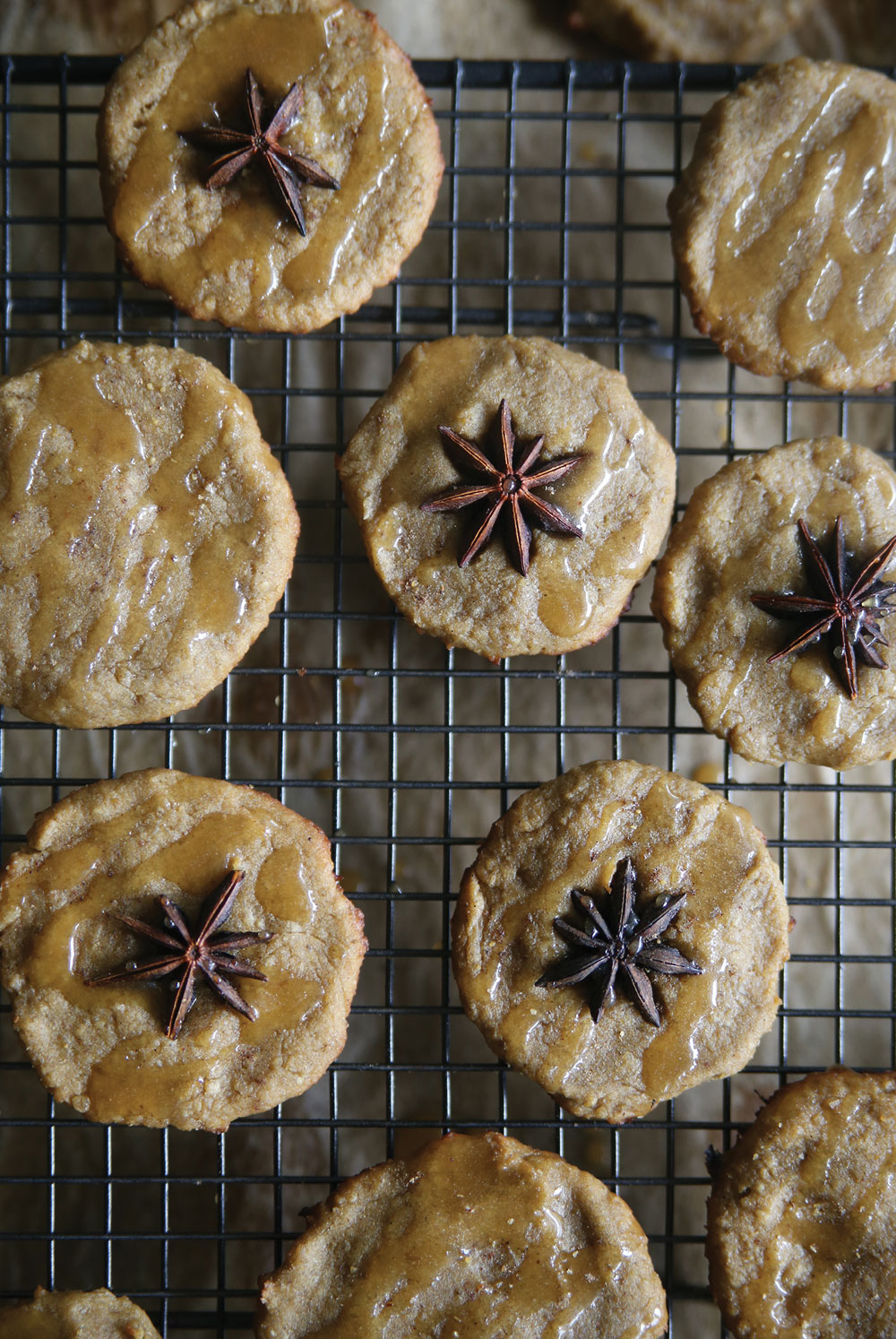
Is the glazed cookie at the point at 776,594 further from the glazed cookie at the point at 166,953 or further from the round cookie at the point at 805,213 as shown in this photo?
the glazed cookie at the point at 166,953

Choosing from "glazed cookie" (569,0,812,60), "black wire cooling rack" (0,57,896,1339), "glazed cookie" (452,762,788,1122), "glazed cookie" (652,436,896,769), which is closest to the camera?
"glazed cookie" (452,762,788,1122)

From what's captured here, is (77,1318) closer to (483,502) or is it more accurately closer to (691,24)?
(483,502)

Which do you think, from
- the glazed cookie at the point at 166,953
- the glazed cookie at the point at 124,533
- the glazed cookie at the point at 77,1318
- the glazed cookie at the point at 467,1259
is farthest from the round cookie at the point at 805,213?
the glazed cookie at the point at 77,1318

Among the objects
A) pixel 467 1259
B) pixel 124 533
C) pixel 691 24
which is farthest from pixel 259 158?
pixel 467 1259

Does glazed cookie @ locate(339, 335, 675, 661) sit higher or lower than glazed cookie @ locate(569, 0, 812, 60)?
lower

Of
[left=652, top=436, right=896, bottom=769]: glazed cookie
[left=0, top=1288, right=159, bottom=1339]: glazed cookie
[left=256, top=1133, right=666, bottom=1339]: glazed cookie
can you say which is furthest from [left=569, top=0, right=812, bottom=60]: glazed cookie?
[left=0, top=1288, right=159, bottom=1339]: glazed cookie

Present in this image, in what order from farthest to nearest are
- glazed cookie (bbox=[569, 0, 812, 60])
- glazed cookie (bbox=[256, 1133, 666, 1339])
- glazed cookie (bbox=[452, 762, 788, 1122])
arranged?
glazed cookie (bbox=[569, 0, 812, 60]) < glazed cookie (bbox=[452, 762, 788, 1122]) < glazed cookie (bbox=[256, 1133, 666, 1339])

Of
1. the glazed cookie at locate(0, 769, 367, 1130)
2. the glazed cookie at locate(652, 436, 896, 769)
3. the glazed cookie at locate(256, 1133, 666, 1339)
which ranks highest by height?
the glazed cookie at locate(652, 436, 896, 769)

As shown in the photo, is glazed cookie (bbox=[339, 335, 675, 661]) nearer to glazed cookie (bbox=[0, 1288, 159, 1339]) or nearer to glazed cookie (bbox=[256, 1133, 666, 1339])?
glazed cookie (bbox=[256, 1133, 666, 1339])
